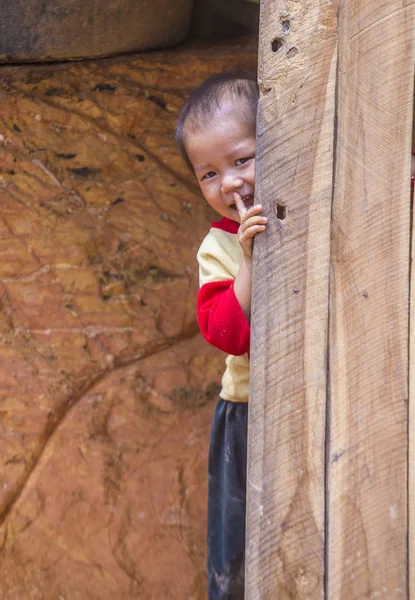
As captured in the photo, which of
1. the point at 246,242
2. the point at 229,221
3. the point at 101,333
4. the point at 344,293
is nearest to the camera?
the point at 344,293

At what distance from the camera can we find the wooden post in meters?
1.44

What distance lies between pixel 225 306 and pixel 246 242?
9.2 inches

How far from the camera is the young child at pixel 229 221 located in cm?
175

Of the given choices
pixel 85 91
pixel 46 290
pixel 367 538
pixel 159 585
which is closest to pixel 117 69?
pixel 85 91

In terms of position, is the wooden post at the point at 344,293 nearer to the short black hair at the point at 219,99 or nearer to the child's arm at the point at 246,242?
the child's arm at the point at 246,242

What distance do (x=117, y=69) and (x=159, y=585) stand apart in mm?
1916

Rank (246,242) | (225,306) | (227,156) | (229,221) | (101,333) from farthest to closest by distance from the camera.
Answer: (101,333), (229,221), (227,156), (225,306), (246,242)

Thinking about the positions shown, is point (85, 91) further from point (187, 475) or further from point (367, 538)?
point (367, 538)

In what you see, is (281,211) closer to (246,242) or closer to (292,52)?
(246,242)

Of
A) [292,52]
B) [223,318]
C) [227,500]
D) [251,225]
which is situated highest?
[292,52]

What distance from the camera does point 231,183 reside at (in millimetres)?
1845

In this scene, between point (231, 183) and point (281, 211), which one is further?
point (231, 183)

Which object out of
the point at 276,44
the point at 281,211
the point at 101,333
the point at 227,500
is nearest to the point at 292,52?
the point at 276,44

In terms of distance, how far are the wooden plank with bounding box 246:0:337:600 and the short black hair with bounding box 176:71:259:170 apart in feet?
1.26
